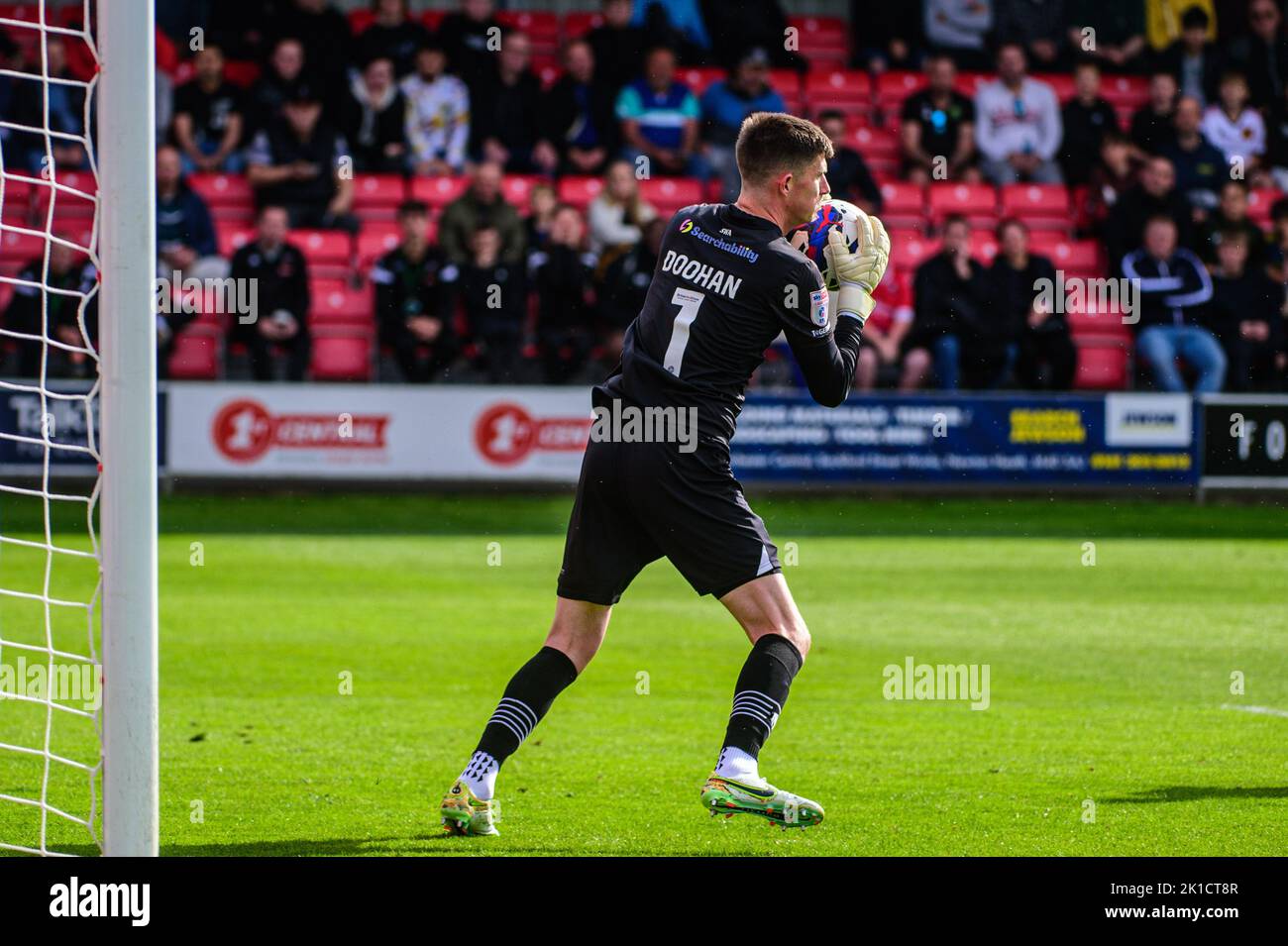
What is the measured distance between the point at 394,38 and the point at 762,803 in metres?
16.8

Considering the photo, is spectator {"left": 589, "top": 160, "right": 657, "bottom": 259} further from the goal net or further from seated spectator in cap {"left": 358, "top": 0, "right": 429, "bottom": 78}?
the goal net

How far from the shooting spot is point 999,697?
8617mm

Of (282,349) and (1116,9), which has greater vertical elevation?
(1116,9)

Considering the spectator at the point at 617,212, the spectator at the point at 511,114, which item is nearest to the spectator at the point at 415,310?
the spectator at the point at 617,212

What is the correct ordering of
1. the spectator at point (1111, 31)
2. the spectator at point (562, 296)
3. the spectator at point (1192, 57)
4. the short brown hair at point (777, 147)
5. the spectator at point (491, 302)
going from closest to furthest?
the short brown hair at point (777, 147) → the spectator at point (491, 302) → the spectator at point (562, 296) → the spectator at point (1192, 57) → the spectator at point (1111, 31)

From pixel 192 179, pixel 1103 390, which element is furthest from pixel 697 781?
pixel 192 179

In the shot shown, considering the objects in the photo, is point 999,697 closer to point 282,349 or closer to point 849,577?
point 849,577

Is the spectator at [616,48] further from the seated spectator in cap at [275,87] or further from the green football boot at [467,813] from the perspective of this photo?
the green football boot at [467,813]

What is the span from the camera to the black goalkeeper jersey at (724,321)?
548 centimetres

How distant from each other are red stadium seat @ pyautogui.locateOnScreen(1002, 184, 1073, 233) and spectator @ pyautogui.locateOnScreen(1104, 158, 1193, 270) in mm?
1451

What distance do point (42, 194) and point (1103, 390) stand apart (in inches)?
446

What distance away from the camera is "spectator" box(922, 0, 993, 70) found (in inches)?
931

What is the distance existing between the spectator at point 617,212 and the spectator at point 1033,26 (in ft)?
24.2

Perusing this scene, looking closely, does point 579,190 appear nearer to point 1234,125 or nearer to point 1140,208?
point 1140,208
